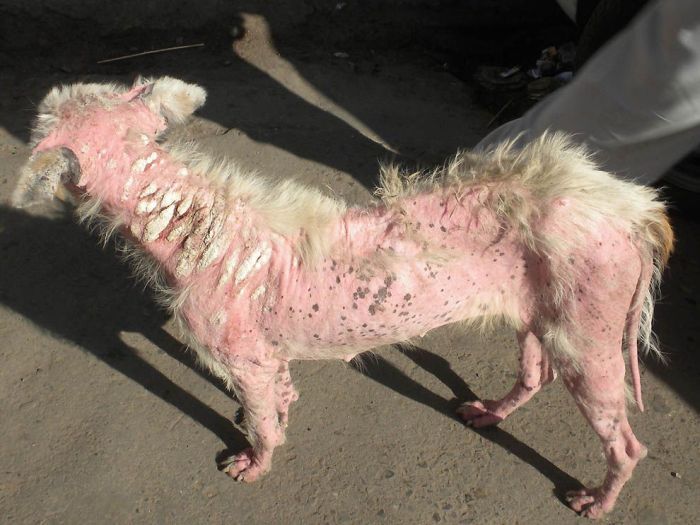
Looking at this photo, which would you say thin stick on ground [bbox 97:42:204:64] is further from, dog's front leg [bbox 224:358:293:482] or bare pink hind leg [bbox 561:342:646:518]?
bare pink hind leg [bbox 561:342:646:518]

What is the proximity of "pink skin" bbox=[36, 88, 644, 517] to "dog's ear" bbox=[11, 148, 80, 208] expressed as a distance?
4 centimetres

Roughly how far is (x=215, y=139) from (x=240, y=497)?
2785 millimetres

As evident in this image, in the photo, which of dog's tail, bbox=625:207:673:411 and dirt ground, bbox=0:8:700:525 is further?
dirt ground, bbox=0:8:700:525

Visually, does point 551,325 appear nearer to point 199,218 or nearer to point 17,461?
point 199,218

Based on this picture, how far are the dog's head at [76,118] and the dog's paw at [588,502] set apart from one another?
243 cm

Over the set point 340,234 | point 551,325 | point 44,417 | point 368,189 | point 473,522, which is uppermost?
point 340,234

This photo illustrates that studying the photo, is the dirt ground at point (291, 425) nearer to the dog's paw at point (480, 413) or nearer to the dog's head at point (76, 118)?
the dog's paw at point (480, 413)

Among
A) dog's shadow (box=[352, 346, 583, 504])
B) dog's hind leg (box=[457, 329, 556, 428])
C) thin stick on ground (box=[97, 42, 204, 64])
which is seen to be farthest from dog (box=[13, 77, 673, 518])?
thin stick on ground (box=[97, 42, 204, 64])

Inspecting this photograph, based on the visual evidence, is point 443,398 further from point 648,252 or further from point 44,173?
point 44,173

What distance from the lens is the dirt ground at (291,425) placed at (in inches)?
110

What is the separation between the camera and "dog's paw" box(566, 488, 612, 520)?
2.74 m

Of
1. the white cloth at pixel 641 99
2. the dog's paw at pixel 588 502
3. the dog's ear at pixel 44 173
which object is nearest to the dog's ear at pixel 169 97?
the dog's ear at pixel 44 173

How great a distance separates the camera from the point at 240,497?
2803mm

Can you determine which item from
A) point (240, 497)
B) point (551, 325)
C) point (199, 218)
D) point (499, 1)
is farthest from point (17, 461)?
point (499, 1)
